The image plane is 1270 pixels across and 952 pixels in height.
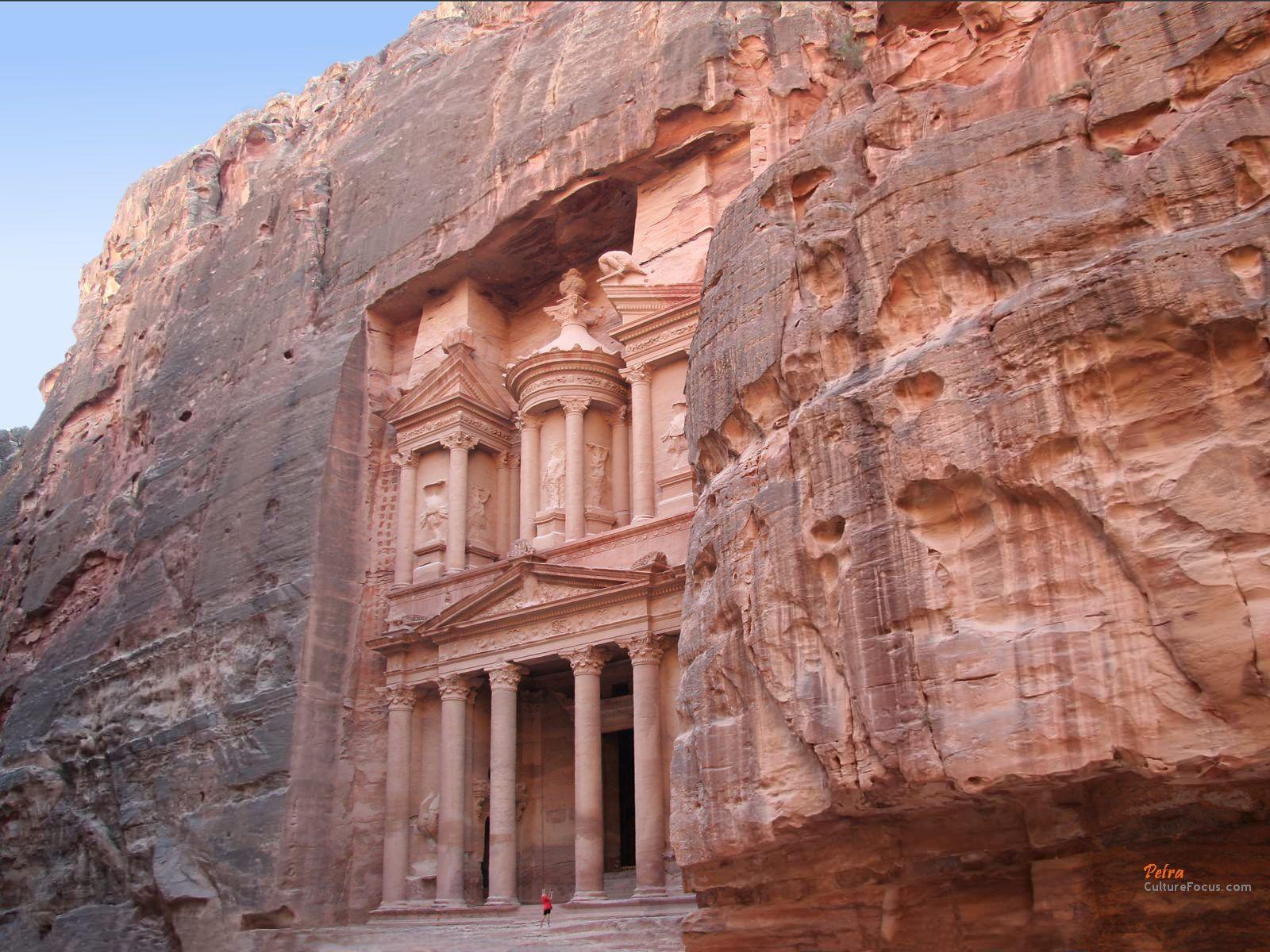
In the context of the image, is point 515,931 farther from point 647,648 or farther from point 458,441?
point 458,441

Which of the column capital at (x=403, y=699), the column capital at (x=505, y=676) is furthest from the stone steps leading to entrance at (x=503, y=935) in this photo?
the column capital at (x=403, y=699)

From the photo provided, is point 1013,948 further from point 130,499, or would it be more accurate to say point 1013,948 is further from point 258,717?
point 130,499

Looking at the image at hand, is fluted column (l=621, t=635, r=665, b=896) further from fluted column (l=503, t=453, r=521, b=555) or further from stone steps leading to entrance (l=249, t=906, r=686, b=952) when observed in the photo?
fluted column (l=503, t=453, r=521, b=555)

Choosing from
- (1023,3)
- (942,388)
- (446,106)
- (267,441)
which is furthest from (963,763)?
(446,106)

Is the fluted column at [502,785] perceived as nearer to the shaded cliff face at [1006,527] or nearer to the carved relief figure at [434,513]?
the carved relief figure at [434,513]

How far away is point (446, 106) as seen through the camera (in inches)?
909

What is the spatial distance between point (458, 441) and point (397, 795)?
19.7 ft

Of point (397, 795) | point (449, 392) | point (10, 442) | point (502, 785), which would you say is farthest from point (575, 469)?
point (10, 442)

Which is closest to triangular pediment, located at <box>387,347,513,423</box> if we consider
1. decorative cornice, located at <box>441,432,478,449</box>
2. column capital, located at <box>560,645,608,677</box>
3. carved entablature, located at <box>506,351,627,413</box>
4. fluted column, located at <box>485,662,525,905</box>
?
decorative cornice, located at <box>441,432,478,449</box>

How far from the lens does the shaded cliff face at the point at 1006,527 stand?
7.29 m

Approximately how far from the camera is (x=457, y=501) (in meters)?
20.1

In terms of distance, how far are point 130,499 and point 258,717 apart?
810 cm

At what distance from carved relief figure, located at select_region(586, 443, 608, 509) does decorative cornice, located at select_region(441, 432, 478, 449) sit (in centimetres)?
233

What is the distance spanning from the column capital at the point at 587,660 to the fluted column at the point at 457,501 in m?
3.37
